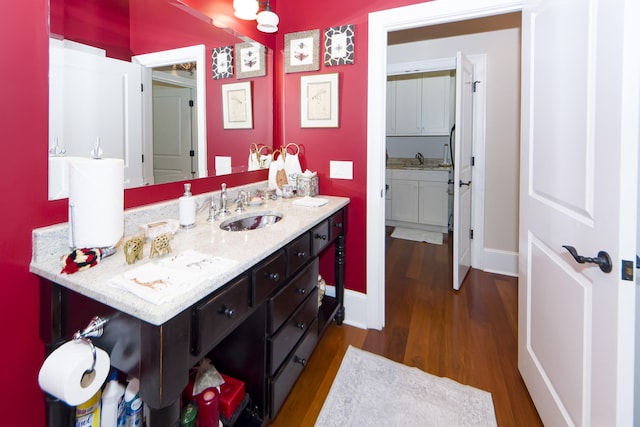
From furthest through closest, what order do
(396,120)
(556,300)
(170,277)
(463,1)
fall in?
(396,120)
(463,1)
(556,300)
(170,277)

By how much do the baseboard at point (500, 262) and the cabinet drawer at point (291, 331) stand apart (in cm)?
227

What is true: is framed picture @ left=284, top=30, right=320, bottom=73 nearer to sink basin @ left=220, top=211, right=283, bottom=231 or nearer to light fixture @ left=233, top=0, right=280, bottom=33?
light fixture @ left=233, top=0, right=280, bottom=33

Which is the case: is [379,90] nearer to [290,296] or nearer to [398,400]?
[290,296]

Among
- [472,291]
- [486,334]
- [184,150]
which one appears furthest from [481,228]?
[184,150]

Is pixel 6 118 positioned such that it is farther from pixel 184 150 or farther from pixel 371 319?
pixel 371 319

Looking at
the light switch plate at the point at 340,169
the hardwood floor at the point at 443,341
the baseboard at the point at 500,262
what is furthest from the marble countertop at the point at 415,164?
the light switch plate at the point at 340,169

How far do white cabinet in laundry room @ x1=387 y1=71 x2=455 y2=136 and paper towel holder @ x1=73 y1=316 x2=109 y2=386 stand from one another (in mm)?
4741

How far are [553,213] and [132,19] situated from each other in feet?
6.13

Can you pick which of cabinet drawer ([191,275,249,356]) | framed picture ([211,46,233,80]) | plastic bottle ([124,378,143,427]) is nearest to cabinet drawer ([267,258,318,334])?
cabinet drawer ([191,275,249,356])

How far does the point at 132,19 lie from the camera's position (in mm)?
1342

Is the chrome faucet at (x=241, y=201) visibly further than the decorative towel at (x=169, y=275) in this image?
Yes

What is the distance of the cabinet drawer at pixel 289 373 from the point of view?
52.8 inches

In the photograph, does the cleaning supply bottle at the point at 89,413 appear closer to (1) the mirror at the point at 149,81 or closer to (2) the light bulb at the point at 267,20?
(1) the mirror at the point at 149,81

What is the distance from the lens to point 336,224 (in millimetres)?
1956
